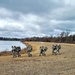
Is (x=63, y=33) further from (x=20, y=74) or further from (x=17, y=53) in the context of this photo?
(x=20, y=74)

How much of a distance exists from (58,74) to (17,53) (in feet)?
50.2

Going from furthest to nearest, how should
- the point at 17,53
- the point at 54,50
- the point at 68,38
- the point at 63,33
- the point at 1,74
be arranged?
1. the point at 63,33
2. the point at 68,38
3. the point at 54,50
4. the point at 17,53
5. the point at 1,74

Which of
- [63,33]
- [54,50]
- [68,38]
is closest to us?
[54,50]

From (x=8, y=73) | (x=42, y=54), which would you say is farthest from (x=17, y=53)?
(x=8, y=73)

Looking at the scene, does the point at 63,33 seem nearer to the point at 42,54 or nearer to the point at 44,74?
the point at 42,54

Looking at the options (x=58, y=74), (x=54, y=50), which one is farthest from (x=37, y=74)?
(x=54, y=50)

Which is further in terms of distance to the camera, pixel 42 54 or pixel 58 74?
pixel 42 54

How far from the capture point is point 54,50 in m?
33.4

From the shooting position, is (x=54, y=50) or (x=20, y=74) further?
(x=54, y=50)

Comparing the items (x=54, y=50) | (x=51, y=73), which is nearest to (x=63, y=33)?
(x=54, y=50)

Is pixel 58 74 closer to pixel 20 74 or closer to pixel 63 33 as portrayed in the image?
pixel 20 74

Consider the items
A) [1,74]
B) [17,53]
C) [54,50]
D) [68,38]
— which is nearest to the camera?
[1,74]

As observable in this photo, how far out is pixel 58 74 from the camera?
14617mm

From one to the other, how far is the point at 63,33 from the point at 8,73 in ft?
469
